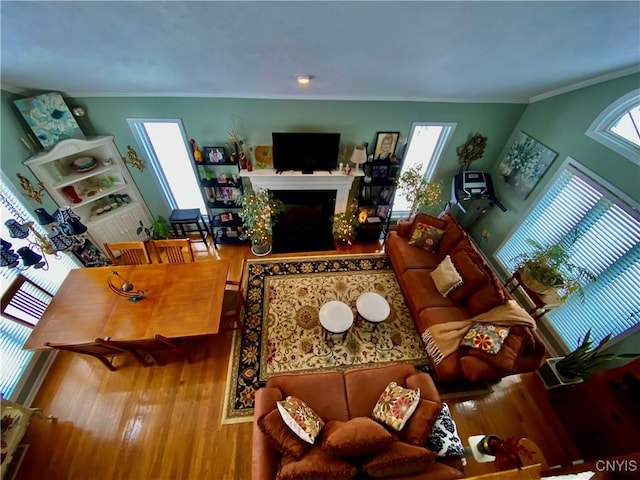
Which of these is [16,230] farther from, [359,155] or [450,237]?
[450,237]

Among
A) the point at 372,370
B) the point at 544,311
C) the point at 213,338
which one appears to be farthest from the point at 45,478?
the point at 544,311

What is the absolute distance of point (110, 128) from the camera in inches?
129

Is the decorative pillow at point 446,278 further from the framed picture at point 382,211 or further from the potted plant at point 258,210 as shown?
the potted plant at point 258,210

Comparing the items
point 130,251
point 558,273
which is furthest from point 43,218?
point 558,273

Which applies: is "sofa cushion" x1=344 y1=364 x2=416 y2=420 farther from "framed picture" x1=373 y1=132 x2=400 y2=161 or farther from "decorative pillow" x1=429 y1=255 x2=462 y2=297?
"framed picture" x1=373 y1=132 x2=400 y2=161

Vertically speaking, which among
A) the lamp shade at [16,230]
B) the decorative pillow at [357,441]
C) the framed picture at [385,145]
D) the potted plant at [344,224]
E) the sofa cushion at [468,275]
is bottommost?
the decorative pillow at [357,441]

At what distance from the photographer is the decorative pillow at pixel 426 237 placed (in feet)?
11.4

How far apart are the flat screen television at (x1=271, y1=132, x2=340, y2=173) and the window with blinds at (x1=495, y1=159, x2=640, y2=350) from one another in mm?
3029

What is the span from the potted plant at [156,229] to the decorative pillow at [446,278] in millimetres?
4305

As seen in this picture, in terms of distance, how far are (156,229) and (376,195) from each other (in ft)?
12.7

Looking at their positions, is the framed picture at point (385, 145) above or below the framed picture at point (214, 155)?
above

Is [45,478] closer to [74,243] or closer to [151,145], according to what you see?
[74,243]

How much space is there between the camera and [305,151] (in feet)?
11.7

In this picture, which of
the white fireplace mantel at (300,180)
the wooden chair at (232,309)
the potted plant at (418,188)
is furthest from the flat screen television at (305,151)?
the wooden chair at (232,309)
